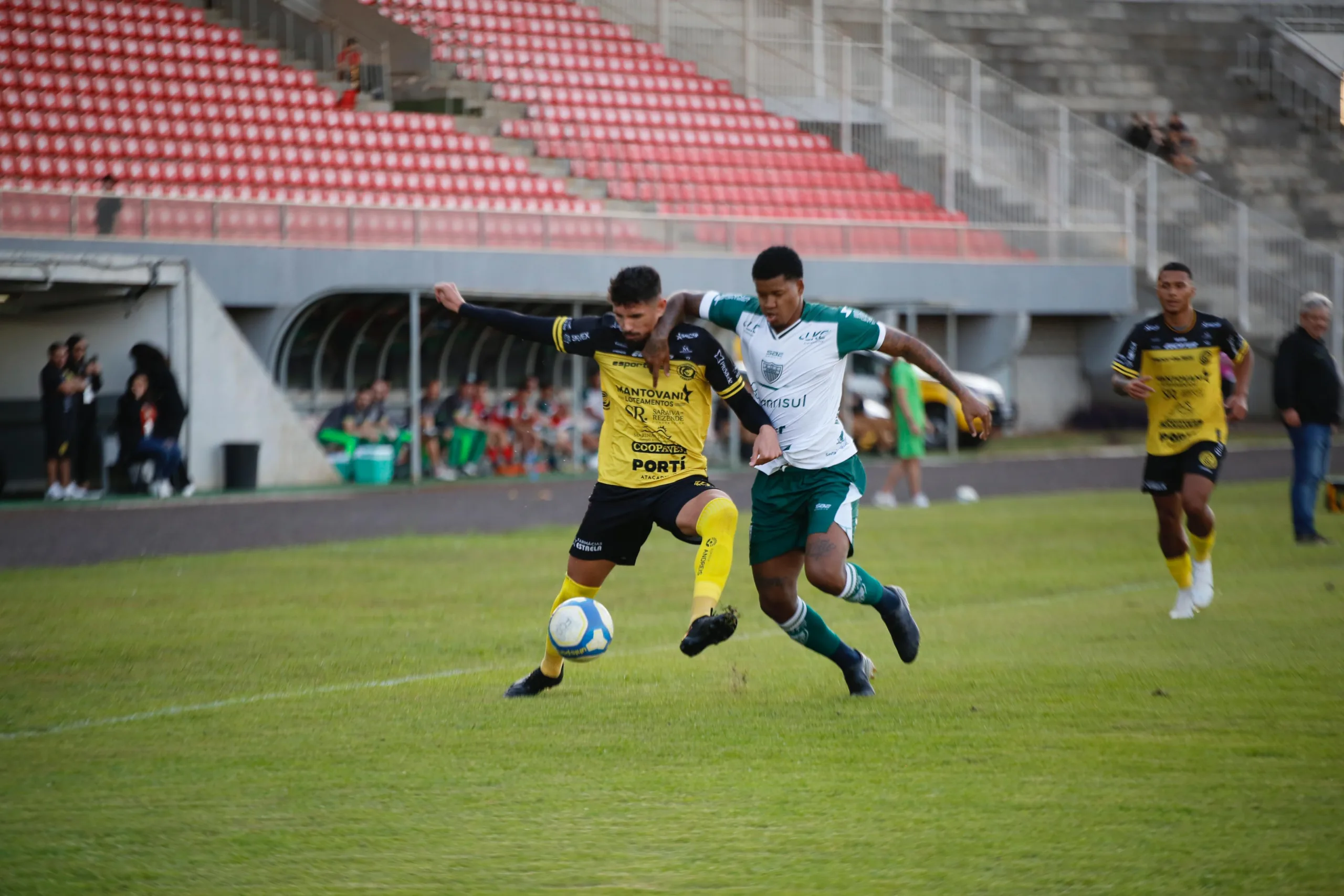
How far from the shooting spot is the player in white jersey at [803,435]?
23.8ft

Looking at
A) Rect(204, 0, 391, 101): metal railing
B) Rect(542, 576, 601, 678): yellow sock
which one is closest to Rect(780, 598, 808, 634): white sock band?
Rect(542, 576, 601, 678): yellow sock

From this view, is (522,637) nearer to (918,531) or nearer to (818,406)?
(818,406)

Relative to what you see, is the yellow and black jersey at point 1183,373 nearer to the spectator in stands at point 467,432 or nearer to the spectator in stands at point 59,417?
the spectator in stands at point 59,417

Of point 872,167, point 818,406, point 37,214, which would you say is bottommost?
point 818,406

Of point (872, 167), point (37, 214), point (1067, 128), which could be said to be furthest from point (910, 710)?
point (1067, 128)

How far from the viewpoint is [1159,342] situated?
1036 centimetres

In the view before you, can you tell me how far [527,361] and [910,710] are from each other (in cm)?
2033

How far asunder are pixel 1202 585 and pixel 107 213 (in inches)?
639

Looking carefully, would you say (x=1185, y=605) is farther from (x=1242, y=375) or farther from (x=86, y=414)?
(x=86, y=414)

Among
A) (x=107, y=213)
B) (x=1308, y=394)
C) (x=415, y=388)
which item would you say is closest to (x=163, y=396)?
(x=107, y=213)

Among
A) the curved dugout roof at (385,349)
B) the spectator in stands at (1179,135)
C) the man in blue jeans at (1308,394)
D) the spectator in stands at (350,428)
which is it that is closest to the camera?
the man in blue jeans at (1308,394)

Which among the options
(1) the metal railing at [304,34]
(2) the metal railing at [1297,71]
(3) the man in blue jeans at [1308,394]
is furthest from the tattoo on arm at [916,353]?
(2) the metal railing at [1297,71]

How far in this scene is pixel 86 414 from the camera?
A: 20.8m

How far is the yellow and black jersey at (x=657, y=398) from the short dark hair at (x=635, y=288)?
0.27m
